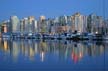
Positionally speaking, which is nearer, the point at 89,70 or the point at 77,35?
the point at 89,70

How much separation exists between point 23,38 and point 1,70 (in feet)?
146

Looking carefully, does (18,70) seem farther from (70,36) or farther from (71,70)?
(70,36)

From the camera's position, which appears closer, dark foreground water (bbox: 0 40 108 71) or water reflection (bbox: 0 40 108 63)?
dark foreground water (bbox: 0 40 108 71)

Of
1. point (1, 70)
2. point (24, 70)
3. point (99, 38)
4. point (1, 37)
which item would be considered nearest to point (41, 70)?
point (24, 70)

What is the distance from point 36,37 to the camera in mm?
51500

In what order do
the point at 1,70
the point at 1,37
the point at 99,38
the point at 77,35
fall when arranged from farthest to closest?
the point at 1,37
the point at 77,35
the point at 99,38
the point at 1,70

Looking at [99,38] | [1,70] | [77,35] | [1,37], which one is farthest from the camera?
[1,37]

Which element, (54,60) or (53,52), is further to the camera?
(53,52)

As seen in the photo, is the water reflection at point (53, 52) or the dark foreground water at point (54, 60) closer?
the dark foreground water at point (54, 60)

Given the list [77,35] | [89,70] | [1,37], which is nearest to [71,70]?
[89,70]

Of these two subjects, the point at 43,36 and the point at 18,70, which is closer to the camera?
the point at 18,70

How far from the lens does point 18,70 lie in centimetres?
686

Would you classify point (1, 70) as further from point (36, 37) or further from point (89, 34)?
point (36, 37)

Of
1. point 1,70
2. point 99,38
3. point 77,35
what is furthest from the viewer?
point 77,35
